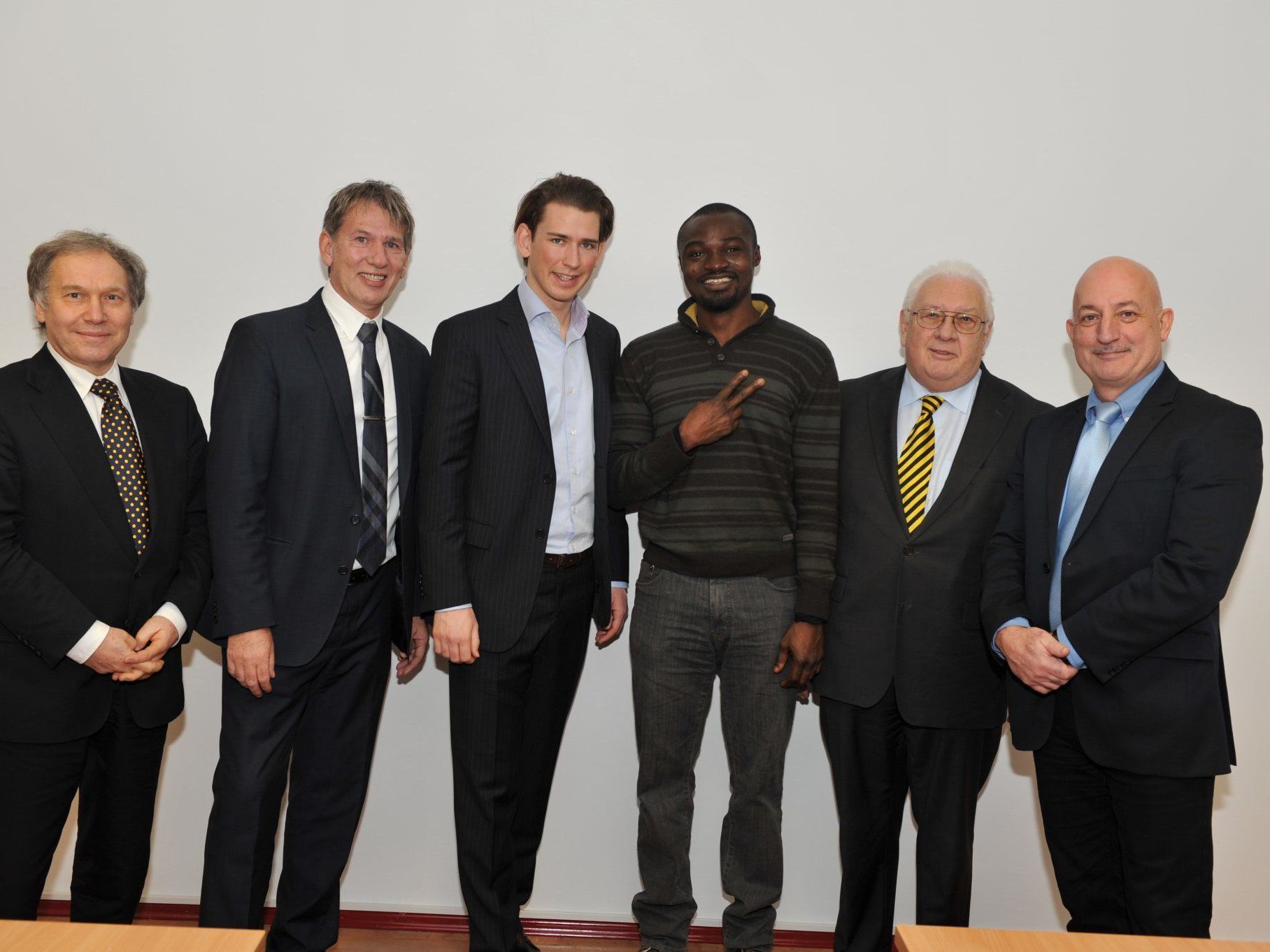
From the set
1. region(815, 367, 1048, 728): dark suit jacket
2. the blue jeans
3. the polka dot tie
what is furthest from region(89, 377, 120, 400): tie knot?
region(815, 367, 1048, 728): dark suit jacket

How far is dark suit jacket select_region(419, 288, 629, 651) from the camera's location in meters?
2.62

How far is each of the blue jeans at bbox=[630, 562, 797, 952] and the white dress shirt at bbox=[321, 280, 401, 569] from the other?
72cm

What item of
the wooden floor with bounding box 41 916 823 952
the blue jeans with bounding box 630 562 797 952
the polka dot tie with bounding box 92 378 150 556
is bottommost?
the wooden floor with bounding box 41 916 823 952

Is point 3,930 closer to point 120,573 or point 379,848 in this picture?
point 120,573

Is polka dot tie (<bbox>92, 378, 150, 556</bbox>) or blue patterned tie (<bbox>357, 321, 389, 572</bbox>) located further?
blue patterned tie (<bbox>357, 321, 389, 572</bbox>)

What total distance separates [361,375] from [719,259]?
1.01 metres

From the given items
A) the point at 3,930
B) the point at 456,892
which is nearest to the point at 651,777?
the point at 456,892

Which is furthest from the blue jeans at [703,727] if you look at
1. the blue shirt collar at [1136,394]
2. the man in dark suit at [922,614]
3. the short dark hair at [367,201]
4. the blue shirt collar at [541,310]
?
the short dark hair at [367,201]

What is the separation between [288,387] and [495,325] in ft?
1.85

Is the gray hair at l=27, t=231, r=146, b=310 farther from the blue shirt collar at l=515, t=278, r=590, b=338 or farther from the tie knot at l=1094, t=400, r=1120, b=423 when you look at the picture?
the tie knot at l=1094, t=400, r=1120, b=423

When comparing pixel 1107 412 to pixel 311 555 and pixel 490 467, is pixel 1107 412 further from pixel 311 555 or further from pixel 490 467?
pixel 311 555

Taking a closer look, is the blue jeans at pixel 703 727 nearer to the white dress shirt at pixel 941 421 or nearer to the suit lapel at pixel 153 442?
the white dress shirt at pixel 941 421

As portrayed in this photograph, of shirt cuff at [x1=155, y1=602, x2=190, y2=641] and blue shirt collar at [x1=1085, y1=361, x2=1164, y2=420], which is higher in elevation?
blue shirt collar at [x1=1085, y1=361, x2=1164, y2=420]

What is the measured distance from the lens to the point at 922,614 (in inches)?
103
